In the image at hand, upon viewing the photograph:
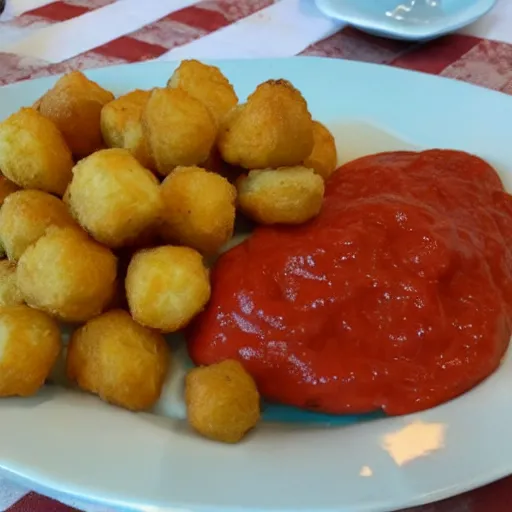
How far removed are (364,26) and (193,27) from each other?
37 centimetres

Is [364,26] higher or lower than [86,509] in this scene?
higher

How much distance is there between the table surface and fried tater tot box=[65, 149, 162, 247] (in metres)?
0.74

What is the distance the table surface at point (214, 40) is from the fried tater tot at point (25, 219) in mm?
689

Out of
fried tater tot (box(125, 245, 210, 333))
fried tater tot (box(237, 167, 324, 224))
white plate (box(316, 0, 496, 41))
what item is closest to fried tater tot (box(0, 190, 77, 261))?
fried tater tot (box(125, 245, 210, 333))

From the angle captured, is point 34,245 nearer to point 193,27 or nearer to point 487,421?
point 487,421

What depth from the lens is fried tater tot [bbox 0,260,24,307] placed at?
798 millimetres

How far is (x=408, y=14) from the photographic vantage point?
1.56 m

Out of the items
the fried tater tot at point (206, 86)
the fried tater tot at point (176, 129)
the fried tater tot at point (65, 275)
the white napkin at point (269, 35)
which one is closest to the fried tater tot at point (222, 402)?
the fried tater tot at point (65, 275)

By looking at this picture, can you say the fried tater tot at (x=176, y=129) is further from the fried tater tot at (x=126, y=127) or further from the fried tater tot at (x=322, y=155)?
the fried tater tot at (x=322, y=155)

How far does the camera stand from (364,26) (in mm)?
1480

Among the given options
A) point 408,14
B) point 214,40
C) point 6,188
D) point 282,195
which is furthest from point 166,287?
point 408,14

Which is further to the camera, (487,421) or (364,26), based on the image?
(364,26)

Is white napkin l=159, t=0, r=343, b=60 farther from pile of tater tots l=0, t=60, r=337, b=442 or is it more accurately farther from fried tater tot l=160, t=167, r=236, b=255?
fried tater tot l=160, t=167, r=236, b=255

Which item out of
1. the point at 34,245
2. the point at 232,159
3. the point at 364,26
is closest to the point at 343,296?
the point at 232,159
